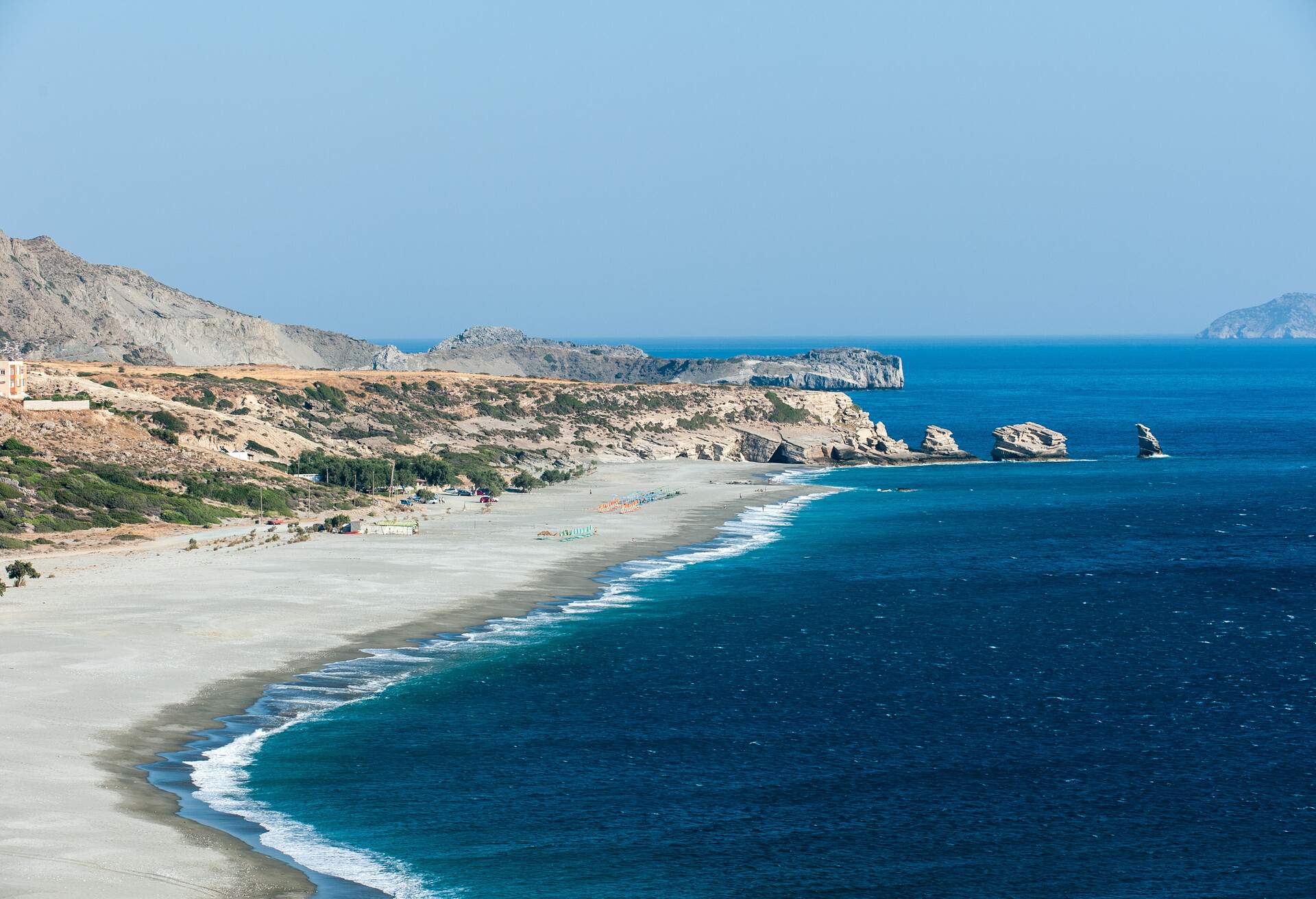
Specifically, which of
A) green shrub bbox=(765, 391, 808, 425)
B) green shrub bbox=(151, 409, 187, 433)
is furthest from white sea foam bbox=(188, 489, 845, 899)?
green shrub bbox=(765, 391, 808, 425)

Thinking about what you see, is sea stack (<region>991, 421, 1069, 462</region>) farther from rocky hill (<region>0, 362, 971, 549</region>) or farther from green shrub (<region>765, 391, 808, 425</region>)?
green shrub (<region>765, 391, 808, 425</region>)

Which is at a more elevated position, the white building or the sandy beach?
the white building

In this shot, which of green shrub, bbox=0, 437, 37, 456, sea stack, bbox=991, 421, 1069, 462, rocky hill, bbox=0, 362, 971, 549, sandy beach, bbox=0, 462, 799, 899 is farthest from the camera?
sea stack, bbox=991, 421, 1069, 462

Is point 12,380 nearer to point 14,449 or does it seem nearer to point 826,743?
point 14,449

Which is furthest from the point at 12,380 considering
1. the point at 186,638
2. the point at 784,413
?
the point at 784,413

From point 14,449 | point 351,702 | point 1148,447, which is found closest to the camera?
point 351,702

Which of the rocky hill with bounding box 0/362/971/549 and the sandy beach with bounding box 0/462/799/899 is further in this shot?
the rocky hill with bounding box 0/362/971/549

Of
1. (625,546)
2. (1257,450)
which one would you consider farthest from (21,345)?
(1257,450)
